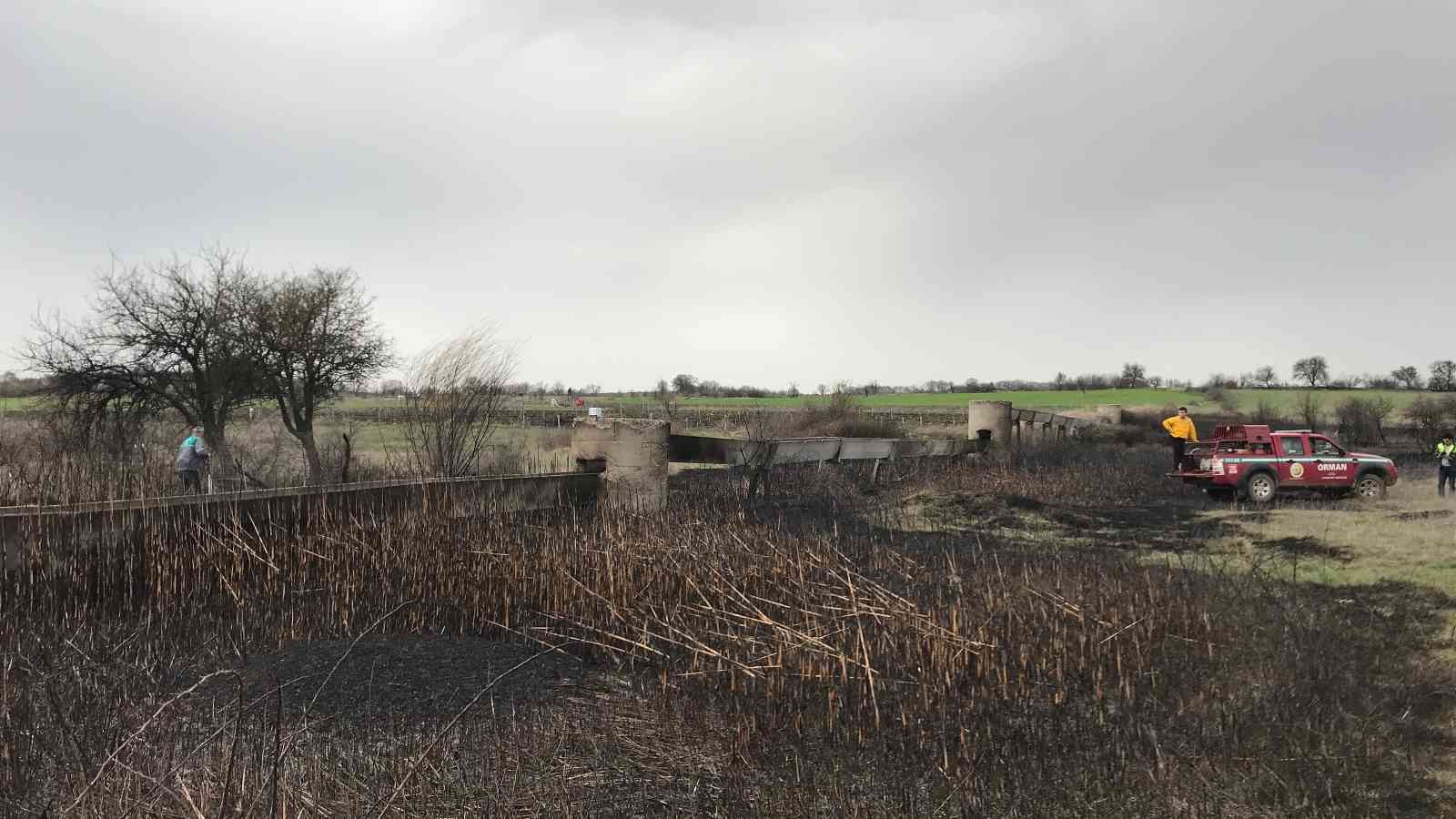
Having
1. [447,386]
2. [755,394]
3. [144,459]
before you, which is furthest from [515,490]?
[755,394]

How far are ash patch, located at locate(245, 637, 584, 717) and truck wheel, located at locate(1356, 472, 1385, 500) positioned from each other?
15838 mm

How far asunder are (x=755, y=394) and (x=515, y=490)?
8732 centimetres

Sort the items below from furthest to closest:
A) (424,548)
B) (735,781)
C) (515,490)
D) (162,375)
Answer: (162,375), (515,490), (424,548), (735,781)

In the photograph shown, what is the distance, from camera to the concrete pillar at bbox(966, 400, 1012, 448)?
26734 mm

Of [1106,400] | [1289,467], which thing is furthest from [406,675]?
[1106,400]

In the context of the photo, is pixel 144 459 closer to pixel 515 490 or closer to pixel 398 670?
pixel 515 490

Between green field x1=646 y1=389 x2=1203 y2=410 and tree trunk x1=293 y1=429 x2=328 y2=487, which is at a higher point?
green field x1=646 y1=389 x2=1203 y2=410

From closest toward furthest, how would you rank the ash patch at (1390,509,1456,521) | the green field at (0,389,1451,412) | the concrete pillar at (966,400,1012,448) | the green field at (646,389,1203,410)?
the ash patch at (1390,509,1456,521) → the concrete pillar at (966,400,1012,448) → the green field at (0,389,1451,412) → the green field at (646,389,1203,410)

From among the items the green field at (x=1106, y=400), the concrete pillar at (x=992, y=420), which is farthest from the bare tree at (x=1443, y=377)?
the concrete pillar at (x=992, y=420)

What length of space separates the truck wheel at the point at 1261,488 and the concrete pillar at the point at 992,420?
983cm

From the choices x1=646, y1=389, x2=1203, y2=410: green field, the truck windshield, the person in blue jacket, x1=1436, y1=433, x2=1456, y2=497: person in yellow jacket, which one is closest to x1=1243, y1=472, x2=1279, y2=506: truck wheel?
the truck windshield

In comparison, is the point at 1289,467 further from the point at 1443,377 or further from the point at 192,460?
the point at 1443,377

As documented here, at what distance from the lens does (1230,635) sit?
7.27 m

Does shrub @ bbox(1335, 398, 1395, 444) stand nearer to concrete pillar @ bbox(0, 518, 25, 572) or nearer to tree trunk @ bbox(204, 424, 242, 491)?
tree trunk @ bbox(204, 424, 242, 491)
